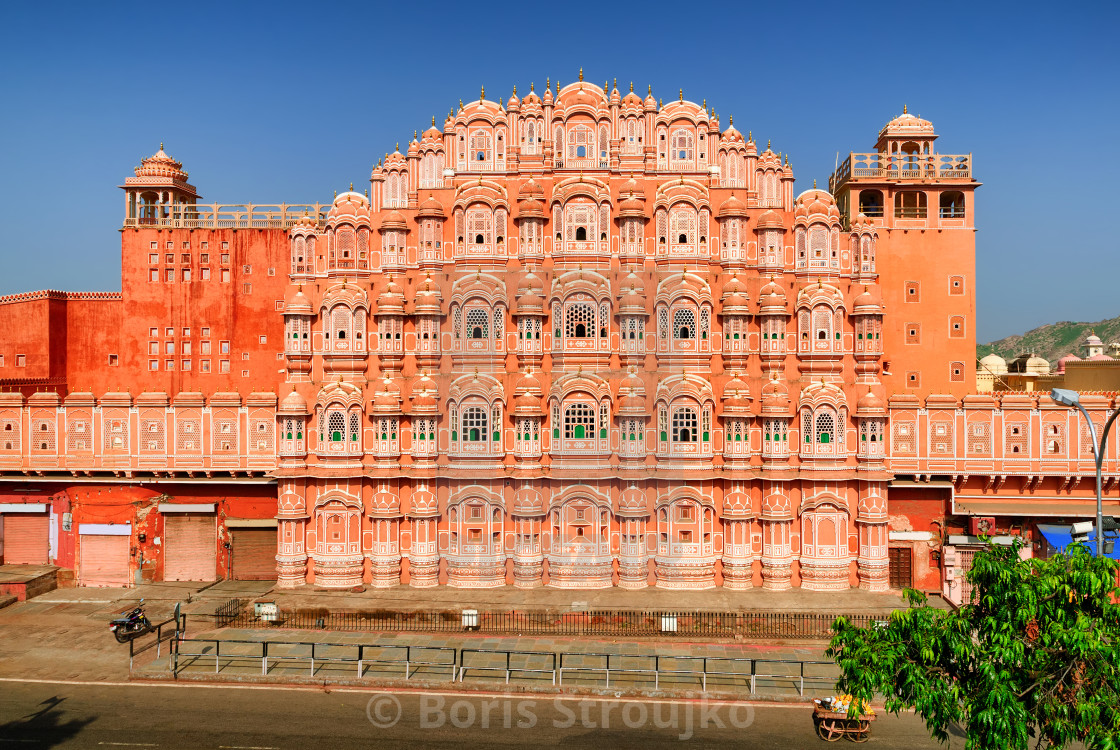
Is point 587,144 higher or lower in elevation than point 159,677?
higher

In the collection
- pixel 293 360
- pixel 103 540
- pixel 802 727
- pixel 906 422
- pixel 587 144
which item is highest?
pixel 587 144

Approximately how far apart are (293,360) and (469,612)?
55.2 feet

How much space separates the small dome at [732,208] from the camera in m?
40.3

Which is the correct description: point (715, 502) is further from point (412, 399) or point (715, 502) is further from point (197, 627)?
point (197, 627)

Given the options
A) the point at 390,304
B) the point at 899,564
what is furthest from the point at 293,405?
the point at 899,564

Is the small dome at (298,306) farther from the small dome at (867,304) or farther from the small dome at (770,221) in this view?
the small dome at (867,304)

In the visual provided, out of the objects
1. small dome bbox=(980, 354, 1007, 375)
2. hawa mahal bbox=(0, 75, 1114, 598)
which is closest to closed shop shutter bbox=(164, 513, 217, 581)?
hawa mahal bbox=(0, 75, 1114, 598)

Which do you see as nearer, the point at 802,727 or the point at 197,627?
the point at 802,727

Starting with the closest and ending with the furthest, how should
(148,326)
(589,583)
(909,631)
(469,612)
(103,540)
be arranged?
(909,631)
(469,612)
(589,583)
(103,540)
(148,326)

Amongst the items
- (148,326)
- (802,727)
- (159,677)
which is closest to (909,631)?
(802,727)

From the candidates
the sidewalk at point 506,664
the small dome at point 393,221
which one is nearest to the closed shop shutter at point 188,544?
the sidewalk at point 506,664

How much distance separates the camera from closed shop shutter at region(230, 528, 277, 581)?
4219cm

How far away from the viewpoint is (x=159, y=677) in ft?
97.1

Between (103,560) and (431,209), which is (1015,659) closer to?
(431,209)
